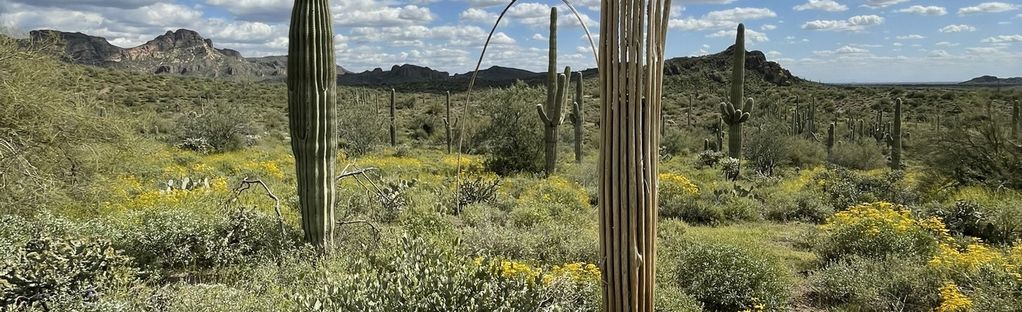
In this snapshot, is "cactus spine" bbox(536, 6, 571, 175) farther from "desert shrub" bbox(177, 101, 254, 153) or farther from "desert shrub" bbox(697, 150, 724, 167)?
"desert shrub" bbox(177, 101, 254, 153)

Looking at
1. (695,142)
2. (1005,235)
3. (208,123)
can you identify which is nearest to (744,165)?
(695,142)

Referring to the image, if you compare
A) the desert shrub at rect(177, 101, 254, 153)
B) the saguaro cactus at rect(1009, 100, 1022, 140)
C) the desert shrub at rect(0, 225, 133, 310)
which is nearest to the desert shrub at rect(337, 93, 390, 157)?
the desert shrub at rect(177, 101, 254, 153)

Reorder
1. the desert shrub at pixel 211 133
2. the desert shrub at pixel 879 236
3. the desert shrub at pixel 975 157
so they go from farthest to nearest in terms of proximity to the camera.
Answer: the desert shrub at pixel 211 133
the desert shrub at pixel 975 157
the desert shrub at pixel 879 236

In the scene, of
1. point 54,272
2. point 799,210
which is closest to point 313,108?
point 54,272

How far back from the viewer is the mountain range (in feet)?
181

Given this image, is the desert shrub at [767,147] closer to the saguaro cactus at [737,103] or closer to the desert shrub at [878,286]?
the saguaro cactus at [737,103]

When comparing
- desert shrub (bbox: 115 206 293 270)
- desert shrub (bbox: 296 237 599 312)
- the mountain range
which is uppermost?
the mountain range

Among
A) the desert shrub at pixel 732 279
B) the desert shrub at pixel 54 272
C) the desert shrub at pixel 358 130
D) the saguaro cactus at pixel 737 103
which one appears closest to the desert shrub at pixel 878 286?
the desert shrub at pixel 732 279

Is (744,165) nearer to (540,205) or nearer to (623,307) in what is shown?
(540,205)

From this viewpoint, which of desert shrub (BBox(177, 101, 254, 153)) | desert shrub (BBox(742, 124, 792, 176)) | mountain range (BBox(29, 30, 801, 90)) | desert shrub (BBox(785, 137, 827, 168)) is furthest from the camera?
mountain range (BBox(29, 30, 801, 90))

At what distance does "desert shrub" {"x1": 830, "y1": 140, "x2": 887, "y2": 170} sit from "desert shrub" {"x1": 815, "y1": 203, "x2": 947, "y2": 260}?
17.0 m

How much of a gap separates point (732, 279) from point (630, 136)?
4.40m

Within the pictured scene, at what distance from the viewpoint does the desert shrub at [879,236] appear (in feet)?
22.6

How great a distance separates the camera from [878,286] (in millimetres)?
5648
